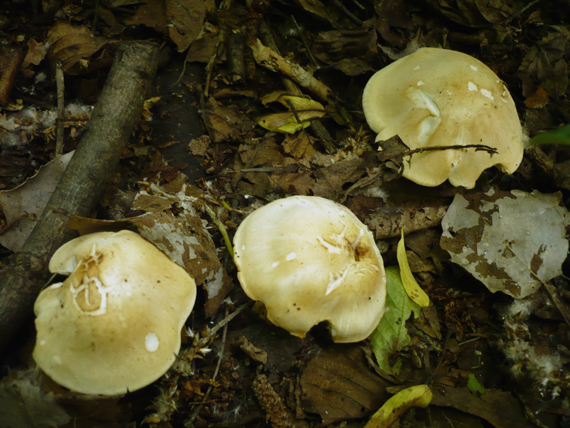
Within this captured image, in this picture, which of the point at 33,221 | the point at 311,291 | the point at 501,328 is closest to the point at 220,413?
the point at 311,291

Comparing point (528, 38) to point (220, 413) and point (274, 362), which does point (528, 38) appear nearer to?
point (274, 362)

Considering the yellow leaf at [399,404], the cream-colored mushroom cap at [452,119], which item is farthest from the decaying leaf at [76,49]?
the yellow leaf at [399,404]

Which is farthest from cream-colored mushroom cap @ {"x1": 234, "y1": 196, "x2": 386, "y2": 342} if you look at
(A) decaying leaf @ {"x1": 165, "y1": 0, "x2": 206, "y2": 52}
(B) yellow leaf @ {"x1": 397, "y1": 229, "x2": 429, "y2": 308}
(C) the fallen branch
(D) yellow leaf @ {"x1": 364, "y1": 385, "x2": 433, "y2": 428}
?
(A) decaying leaf @ {"x1": 165, "y1": 0, "x2": 206, "y2": 52}

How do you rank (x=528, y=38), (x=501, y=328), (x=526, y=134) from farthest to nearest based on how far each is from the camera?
(x=528, y=38) < (x=526, y=134) < (x=501, y=328)

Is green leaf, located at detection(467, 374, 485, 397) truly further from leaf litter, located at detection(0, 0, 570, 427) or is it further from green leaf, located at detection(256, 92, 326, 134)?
green leaf, located at detection(256, 92, 326, 134)

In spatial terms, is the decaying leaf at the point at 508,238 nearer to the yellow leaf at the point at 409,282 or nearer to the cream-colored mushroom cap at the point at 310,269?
the yellow leaf at the point at 409,282

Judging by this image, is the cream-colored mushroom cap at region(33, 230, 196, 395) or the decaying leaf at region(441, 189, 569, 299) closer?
the cream-colored mushroom cap at region(33, 230, 196, 395)
